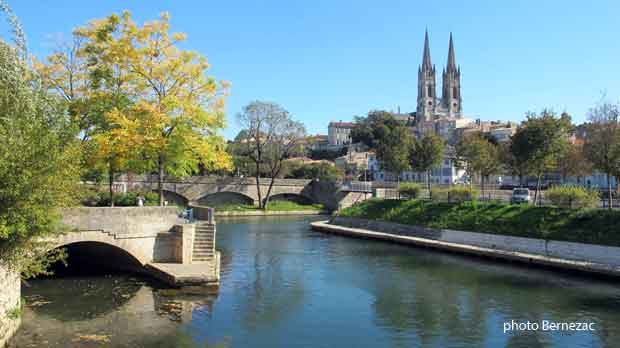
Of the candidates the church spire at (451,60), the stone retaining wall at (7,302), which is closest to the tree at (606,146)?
the stone retaining wall at (7,302)

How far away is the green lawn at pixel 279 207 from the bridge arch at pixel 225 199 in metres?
1.42

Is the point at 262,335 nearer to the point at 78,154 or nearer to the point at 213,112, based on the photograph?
the point at 78,154

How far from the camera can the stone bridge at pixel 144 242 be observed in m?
22.2

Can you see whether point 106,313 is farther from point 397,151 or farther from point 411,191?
point 397,151

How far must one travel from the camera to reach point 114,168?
2752cm

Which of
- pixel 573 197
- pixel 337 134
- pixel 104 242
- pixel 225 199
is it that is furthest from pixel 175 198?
pixel 337 134

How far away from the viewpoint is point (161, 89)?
2795cm

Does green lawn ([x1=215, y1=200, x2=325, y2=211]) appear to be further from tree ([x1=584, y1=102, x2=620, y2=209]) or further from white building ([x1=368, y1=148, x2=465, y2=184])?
tree ([x1=584, y1=102, x2=620, y2=209])

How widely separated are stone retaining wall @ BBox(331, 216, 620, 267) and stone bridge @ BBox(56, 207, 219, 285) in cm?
1747

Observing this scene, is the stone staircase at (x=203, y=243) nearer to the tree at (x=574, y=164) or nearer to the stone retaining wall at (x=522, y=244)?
the stone retaining wall at (x=522, y=244)

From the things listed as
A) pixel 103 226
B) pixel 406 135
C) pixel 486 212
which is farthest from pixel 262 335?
pixel 406 135

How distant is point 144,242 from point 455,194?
26311 mm

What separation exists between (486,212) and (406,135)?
32158 millimetres

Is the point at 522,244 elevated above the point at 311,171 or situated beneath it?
situated beneath
